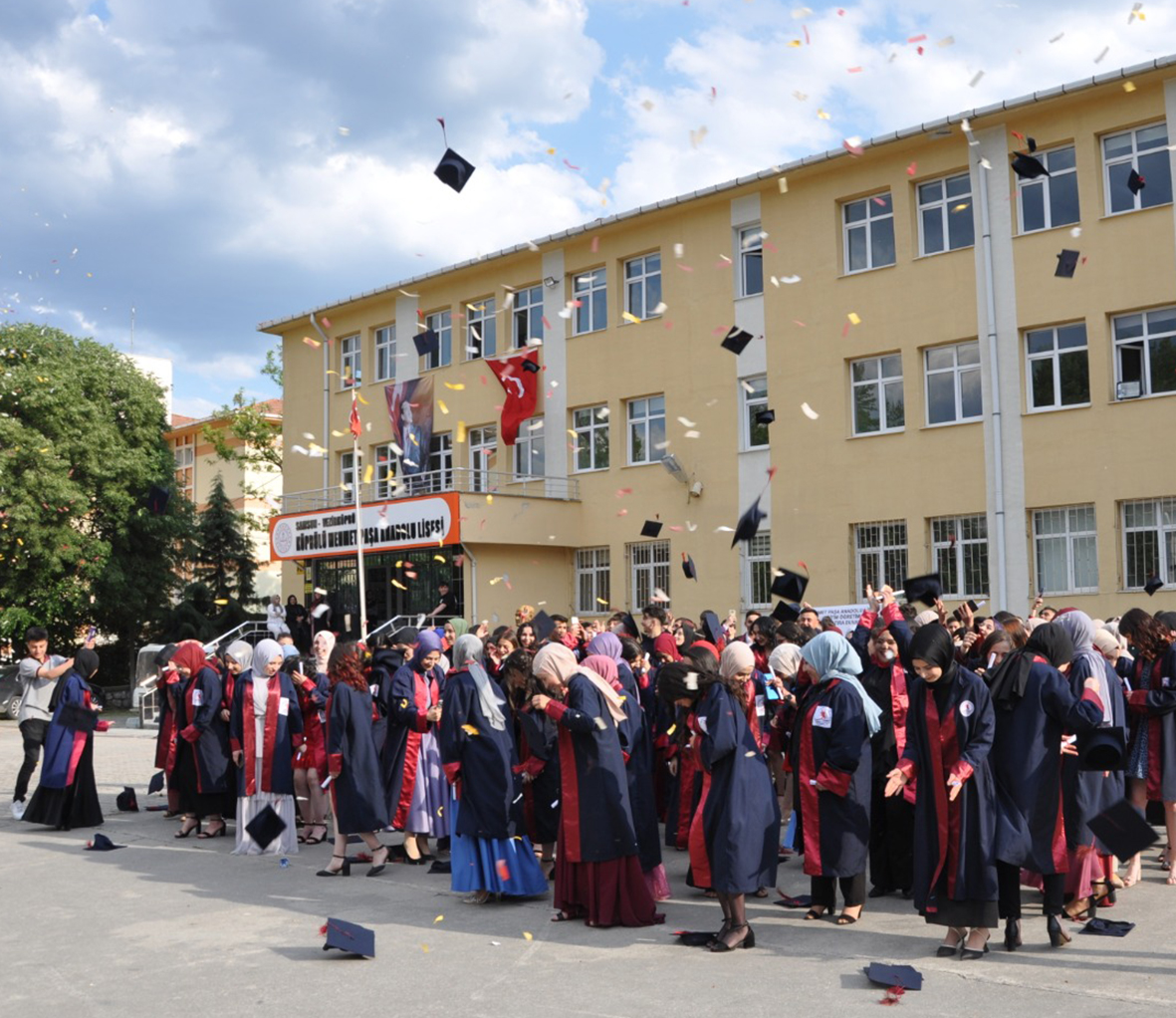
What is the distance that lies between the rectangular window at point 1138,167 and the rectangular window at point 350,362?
21.1 meters

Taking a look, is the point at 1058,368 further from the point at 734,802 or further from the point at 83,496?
the point at 83,496

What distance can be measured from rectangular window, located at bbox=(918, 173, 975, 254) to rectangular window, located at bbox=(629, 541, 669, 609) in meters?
8.77

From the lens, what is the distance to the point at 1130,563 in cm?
2239

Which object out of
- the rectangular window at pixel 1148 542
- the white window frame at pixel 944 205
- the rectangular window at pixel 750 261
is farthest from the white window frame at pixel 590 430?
the rectangular window at pixel 1148 542

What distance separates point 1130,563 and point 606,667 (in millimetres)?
17035

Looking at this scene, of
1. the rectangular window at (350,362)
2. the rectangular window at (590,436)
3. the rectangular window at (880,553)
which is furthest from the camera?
the rectangular window at (350,362)

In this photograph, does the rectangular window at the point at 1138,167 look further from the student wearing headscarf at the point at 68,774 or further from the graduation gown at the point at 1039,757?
the student wearing headscarf at the point at 68,774

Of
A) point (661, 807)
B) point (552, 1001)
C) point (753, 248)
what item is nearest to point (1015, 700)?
point (552, 1001)

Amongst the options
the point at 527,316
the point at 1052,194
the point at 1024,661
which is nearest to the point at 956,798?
the point at 1024,661

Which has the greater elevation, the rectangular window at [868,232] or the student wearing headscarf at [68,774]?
the rectangular window at [868,232]

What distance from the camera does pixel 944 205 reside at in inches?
981

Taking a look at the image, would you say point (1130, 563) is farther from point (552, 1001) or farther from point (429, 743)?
point (552, 1001)

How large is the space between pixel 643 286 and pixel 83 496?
1721cm

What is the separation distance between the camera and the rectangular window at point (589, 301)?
30719 millimetres
